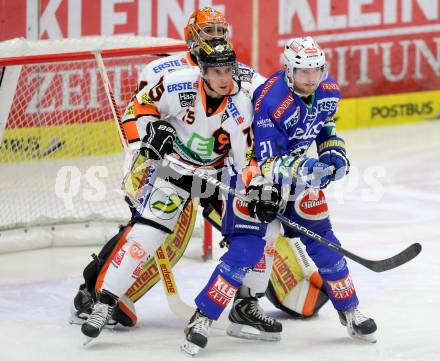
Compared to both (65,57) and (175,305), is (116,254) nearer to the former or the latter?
(175,305)

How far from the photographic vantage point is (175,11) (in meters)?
7.98

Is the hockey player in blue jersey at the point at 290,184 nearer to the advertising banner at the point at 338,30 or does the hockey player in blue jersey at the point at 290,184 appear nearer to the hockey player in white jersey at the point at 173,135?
the hockey player in white jersey at the point at 173,135

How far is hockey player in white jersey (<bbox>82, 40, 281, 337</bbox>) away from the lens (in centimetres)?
452

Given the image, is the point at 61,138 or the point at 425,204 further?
the point at 425,204

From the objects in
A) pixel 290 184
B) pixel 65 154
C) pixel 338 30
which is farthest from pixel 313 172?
pixel 338 30

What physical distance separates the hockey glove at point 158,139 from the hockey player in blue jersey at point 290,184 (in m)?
0.30

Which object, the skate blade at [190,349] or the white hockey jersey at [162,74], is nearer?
the skate blade at [190,349]

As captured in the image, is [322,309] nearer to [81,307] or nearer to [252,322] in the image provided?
[252,322]

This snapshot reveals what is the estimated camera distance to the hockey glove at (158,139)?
4.50 metres

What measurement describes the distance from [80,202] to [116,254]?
1.66 metres

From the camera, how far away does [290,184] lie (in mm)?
4547

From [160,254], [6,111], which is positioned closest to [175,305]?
[160,254]

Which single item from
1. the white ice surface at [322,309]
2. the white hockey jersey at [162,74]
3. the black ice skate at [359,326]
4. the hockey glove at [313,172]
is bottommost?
the white ice surface at [322,309]

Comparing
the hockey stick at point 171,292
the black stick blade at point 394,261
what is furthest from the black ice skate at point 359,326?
the hockey stick at point 171,292
